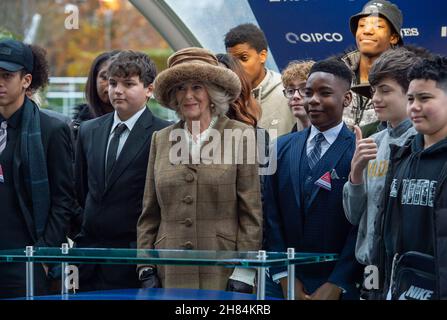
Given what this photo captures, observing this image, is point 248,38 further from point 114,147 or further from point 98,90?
point 114,147

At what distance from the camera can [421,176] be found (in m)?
5.31

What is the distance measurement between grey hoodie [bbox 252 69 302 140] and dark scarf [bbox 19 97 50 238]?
4.91 ft

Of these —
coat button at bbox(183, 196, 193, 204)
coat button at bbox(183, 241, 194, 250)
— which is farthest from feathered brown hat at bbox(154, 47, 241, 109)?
coat button at bbox(183, 241, 194, 250)

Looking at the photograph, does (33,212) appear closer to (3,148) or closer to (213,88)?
(3,148)

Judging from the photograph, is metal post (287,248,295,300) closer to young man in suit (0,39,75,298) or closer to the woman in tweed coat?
the woman in tweed coat

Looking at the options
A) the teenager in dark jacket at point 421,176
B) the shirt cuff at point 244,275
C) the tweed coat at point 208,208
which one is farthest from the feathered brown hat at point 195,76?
the teenager in dark jacket at point 421,176

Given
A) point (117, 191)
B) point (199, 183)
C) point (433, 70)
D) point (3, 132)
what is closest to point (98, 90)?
point (3, 132)

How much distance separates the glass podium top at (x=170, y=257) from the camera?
4586mm

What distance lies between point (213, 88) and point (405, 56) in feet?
3.42

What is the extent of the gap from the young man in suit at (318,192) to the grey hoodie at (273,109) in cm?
108

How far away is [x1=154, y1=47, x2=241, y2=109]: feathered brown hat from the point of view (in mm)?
6355

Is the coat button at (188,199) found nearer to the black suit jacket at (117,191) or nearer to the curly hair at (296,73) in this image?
the black suit jacket at (117,191)

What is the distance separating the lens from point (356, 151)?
19.0ft
